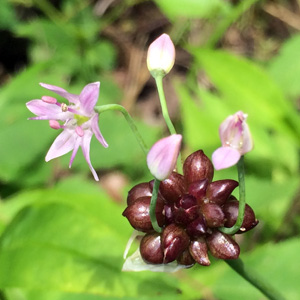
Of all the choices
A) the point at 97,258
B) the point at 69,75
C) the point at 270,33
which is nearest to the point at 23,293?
the point at 97,258

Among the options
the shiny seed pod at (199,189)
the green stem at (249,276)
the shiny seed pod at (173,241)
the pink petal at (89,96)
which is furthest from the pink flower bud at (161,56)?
the green stem at (249,276)

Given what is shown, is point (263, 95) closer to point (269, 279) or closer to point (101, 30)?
point (269, 279)

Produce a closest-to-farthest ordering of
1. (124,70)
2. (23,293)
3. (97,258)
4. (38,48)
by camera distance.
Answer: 1. (97,258)
2. (23,293)
3. (38,48)
4. (124,70)

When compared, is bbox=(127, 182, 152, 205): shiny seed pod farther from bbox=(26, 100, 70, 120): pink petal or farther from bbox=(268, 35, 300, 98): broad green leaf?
bbox=(268, 35, 300, 98): broad green leaf

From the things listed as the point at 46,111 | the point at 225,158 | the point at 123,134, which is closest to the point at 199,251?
the point at 225,158

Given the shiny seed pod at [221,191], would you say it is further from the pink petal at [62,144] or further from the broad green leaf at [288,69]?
the broad green leaf at [288,69]

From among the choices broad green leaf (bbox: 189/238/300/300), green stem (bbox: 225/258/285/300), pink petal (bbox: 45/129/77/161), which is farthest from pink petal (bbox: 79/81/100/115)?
broad green leaf (bbox: 189/238/300/300)
